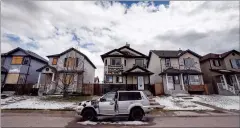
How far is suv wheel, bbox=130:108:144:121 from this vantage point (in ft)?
28.4

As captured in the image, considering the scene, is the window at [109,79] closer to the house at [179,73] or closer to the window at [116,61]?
the window at [116,61]

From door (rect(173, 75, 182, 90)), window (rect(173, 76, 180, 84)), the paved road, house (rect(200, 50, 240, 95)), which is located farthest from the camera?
window (rect(173, 76, 180, 84))

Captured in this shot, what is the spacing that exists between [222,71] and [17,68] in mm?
36795

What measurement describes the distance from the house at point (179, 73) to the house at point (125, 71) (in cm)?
287

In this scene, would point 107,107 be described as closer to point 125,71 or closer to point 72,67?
point 125,71

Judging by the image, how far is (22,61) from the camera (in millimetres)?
25281

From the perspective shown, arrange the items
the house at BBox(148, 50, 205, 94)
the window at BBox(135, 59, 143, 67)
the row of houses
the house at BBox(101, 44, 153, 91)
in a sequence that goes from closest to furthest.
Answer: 1. the house at BBox(148, 50, 205, 94)
2. the row of houses
3. the house at BBox(101, 44, 153, 91)
4. the window at BBox(135, 59, 143, 67)

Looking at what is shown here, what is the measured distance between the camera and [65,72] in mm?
22172

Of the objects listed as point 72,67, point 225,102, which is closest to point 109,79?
point 72,67

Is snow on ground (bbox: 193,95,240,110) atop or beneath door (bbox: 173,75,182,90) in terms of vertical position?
beneath

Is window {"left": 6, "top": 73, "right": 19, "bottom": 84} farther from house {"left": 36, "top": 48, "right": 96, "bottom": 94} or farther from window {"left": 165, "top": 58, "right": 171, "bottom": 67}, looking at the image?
window {"left": 165, "top": 58, "right": 171, "bottom": 67}

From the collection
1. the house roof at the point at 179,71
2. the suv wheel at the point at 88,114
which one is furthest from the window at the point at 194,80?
the suv wheel at the point at 88,114

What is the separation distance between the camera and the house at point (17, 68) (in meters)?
23.8

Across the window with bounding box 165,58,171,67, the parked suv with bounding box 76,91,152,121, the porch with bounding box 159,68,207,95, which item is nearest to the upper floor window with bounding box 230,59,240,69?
the porch with bounding box 159,68,207,95
